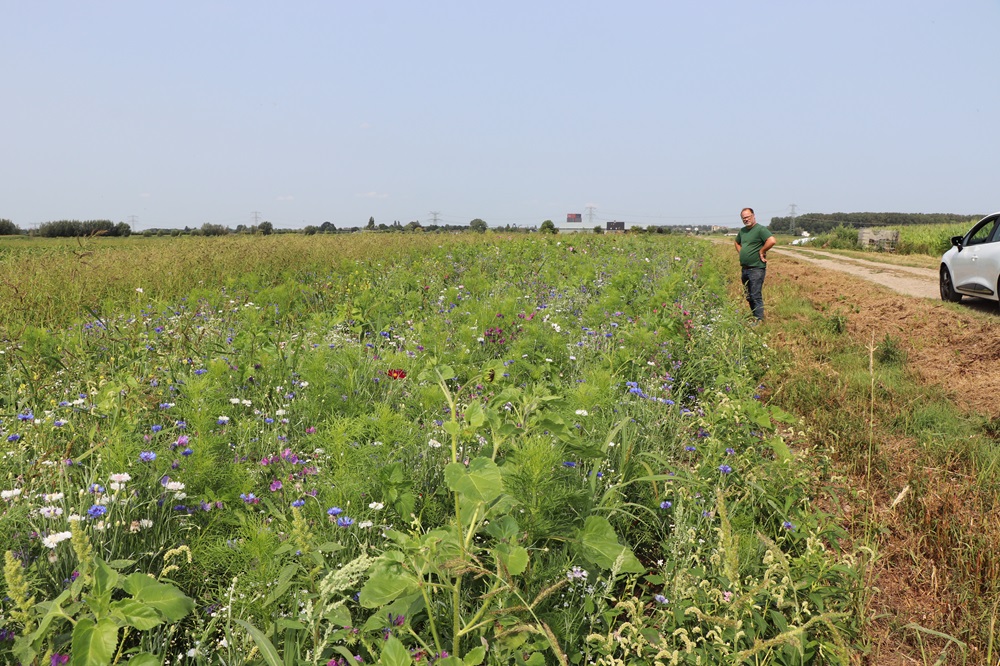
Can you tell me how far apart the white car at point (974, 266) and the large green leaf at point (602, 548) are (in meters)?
10.7

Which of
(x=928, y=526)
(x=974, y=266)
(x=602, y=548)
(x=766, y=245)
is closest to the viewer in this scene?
(x=602, y=548)

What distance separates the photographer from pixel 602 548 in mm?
2090

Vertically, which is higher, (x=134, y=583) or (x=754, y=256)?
(x=754, y=256)

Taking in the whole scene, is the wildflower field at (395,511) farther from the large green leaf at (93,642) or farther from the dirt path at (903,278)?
the dirt path at (903,278)

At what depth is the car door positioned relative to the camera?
948 centimetres

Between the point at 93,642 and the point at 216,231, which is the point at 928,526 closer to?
the point at 93,642

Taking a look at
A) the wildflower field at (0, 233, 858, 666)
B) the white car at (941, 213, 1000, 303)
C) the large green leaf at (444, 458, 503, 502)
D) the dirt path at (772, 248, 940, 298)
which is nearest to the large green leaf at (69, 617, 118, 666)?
the wildflower field at (0, 233, 858, 666)

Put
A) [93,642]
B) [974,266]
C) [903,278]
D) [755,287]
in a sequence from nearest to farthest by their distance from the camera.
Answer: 1. [93,642]
2. [755,287]
3. [974,266]
4. [903,278]

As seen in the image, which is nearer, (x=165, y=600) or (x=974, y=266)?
(x=165, y=600)

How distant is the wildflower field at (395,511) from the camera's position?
1805 mm

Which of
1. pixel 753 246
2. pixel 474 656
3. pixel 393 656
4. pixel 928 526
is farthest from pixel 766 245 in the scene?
pixel 393 656

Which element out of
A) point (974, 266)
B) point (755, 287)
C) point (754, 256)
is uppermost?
point (754, 256)

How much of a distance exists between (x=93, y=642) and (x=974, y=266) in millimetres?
12856

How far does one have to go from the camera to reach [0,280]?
7.40m
